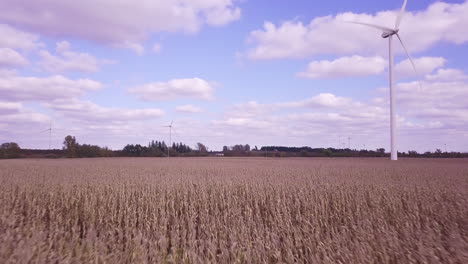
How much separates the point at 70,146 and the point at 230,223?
3198 inches

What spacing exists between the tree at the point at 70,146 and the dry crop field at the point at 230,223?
70170mm

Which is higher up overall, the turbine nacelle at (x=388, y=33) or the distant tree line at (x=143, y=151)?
the turbine nacelle at (x=388, y=33)

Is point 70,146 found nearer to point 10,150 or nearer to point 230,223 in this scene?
point 10,150

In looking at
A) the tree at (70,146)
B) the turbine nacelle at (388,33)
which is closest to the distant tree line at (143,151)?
the tree at (70,146)

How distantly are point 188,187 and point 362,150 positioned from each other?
79.8 meters

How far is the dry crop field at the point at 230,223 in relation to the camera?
6.32 m

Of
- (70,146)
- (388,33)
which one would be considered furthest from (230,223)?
(70,146)

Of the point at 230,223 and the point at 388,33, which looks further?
the point at 388,33

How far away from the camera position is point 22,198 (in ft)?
42.9

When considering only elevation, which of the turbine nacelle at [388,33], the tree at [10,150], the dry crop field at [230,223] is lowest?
the dry crop field at [230,223]

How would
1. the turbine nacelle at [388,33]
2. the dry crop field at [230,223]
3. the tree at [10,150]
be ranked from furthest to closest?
the tree at [10,150]
the turbine nacelle at [388,33]
the dry crop field at [230,223]

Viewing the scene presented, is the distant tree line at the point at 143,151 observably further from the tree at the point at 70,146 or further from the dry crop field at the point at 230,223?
the dry crop field at the point at 230,223

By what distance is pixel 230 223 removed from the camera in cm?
1001

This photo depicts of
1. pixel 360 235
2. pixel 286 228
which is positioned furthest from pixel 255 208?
pixel 360 235
